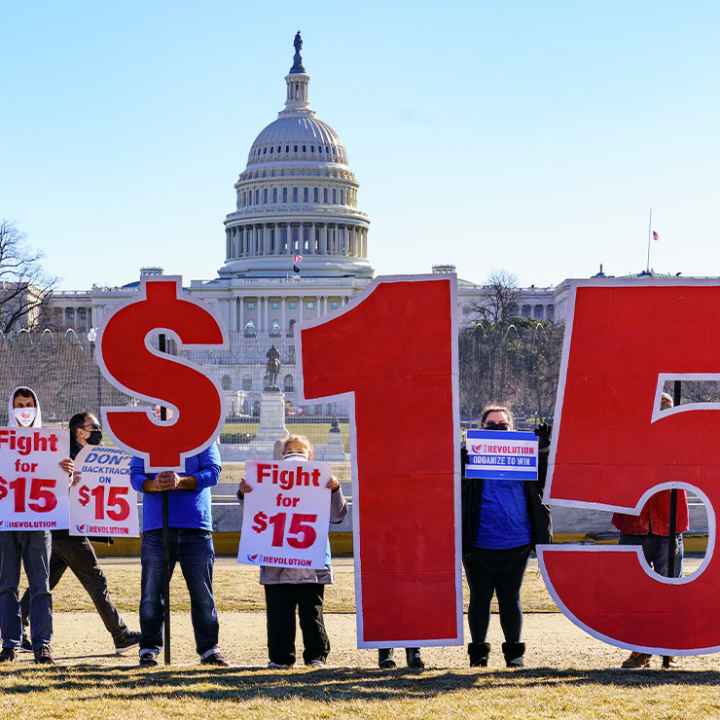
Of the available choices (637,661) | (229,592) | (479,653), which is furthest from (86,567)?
(637,661)

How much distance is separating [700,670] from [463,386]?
30.3 meters

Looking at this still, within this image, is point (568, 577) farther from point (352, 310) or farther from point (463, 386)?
point (463, 386)

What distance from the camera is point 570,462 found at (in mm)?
9812

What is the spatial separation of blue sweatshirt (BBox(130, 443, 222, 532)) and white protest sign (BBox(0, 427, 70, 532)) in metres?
0.86

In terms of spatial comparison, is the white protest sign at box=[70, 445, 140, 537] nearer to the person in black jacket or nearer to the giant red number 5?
the person in black jacket

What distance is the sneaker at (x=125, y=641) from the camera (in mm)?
11016

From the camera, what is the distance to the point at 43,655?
10.3 metres

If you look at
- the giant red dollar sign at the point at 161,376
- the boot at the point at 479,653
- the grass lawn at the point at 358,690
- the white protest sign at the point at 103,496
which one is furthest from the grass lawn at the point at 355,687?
the giant red dollar sign at the point at 161,376

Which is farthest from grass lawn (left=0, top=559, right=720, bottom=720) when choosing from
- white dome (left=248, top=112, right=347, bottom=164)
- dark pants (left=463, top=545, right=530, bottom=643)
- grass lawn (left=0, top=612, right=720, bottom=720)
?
white dome (left=248, top=112, right=347, bottom=164)

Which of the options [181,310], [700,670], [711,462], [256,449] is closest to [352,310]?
[181,310]

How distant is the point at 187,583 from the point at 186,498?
61cm

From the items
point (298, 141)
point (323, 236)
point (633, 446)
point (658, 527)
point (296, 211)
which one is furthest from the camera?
point (298, 141)

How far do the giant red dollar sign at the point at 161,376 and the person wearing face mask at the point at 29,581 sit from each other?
1.21 m

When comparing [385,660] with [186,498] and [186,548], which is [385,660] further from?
[186,498]
